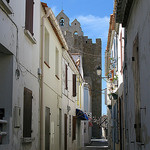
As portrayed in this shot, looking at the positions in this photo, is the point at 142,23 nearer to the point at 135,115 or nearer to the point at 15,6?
the point at 135,115

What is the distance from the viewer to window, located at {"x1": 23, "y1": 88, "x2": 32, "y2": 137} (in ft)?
27.8

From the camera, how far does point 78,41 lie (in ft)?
166

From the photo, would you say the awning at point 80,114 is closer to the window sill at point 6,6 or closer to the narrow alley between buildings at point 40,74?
the narrow alley between buildings at point 40,74

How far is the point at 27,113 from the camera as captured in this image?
8711 millimetres

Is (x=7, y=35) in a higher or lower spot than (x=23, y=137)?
higher

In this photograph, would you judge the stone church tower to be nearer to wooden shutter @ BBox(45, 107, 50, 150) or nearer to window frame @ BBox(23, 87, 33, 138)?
wooden shutter @ BBox(45, 107, 50, 150)

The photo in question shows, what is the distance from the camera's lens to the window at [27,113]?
8.48 metres

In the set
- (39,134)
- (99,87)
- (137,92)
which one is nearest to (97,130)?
(99,87)

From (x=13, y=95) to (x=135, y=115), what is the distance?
272 cm

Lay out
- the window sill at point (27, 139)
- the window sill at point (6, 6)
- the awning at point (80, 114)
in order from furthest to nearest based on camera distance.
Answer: the awning at point (80, 114) → the window sill at point (27, 139) → the window sill at point (6, 6)

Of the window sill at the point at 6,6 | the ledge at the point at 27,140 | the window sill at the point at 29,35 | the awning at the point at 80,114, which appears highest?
the window sill at the point at 6,6

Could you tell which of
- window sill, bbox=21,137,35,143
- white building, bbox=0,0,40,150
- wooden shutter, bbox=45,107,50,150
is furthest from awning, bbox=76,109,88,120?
window sill, bbox=21,137,35,143

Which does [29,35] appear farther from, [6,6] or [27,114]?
[6,6]

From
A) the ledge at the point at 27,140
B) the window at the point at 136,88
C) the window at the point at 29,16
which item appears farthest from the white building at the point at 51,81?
the window at the point at 136,88
